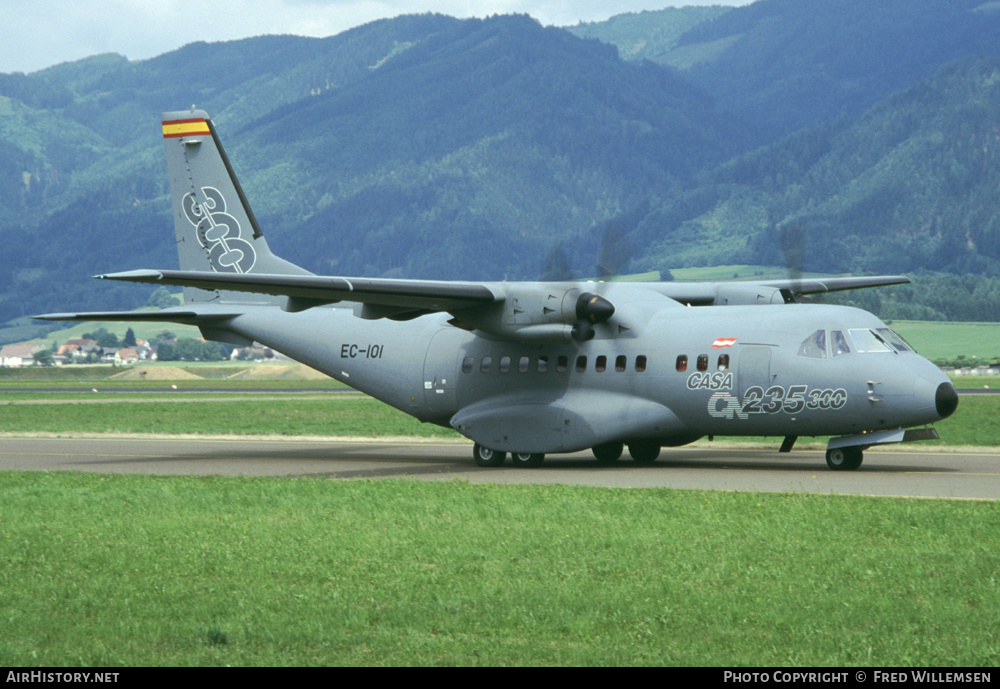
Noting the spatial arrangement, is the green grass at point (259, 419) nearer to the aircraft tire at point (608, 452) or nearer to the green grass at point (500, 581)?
the aircraft tire at point (608, 452)

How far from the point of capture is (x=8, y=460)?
24.3 meters

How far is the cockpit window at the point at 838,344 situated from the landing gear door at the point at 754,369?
1204 mm

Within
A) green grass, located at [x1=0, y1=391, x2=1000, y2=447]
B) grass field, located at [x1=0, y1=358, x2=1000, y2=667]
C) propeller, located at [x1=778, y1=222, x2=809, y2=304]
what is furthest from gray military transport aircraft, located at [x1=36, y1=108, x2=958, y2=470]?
green grass, located at [x1=0, y1=391, x2=1000, y2=447]

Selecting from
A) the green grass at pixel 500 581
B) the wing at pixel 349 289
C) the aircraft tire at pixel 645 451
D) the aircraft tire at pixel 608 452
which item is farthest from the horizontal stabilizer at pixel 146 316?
the aircraft tire at pixel 645 451

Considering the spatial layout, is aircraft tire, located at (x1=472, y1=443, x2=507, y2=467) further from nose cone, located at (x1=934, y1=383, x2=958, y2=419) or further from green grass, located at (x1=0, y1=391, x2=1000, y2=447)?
green grass, located at (x1=0, y1=391, x2=1000, y2=447)

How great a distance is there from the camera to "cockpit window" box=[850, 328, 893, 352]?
66.5ft

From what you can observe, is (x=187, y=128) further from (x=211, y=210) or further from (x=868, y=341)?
(x=868, y=341)

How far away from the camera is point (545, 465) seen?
24.1 m

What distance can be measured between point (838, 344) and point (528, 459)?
703 centimetres

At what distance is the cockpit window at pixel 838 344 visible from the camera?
20.3 metres

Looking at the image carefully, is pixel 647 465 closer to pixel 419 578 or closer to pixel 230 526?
pixel 230 526

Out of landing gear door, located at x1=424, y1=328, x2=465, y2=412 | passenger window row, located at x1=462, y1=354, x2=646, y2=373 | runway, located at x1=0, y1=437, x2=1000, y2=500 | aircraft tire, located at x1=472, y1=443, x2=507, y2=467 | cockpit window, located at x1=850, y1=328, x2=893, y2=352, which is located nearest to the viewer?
runway, located at x1=0, y1=437, x2=1000, y2=500

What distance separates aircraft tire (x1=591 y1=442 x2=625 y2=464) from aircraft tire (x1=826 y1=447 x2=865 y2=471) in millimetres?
4720
